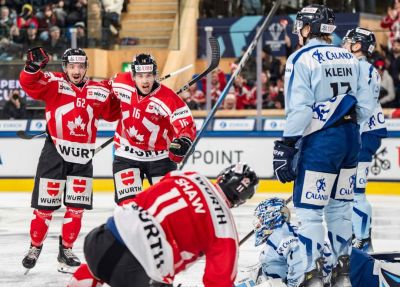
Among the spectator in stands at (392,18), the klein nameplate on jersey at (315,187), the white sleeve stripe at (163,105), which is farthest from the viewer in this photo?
the spectator in stands at (392,18)

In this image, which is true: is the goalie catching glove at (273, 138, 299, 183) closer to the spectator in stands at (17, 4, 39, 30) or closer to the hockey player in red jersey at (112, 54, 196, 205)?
the hockey player in red jersey at (112, 54, 196, 205)

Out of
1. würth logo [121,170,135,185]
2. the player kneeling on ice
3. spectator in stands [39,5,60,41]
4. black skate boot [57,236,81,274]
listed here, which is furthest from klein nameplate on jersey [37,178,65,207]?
spectator in stands [39,5,60,41]

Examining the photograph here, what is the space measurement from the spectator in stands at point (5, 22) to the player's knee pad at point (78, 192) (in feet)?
24.8

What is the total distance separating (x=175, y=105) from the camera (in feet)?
20.6

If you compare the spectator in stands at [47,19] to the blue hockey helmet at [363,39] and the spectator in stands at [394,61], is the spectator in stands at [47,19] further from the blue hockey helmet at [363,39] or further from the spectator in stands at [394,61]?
the blue hockey helmet at [363,39]

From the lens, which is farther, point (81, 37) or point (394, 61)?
point (81, 37)

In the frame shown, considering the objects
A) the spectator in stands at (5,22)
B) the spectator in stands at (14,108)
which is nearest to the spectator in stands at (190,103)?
the spectator in stands at (14,108)

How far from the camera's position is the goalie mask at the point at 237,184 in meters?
3.81

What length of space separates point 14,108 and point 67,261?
20.2 ft

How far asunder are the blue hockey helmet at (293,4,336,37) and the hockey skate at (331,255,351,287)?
3.76 ft

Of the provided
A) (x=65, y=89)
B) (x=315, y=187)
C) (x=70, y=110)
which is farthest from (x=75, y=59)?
(x=315, y=187)

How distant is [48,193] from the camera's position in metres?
6.36

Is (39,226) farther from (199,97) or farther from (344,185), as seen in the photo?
(199,97)

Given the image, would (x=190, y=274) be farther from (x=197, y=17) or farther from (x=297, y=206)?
(x=197, y=17)
